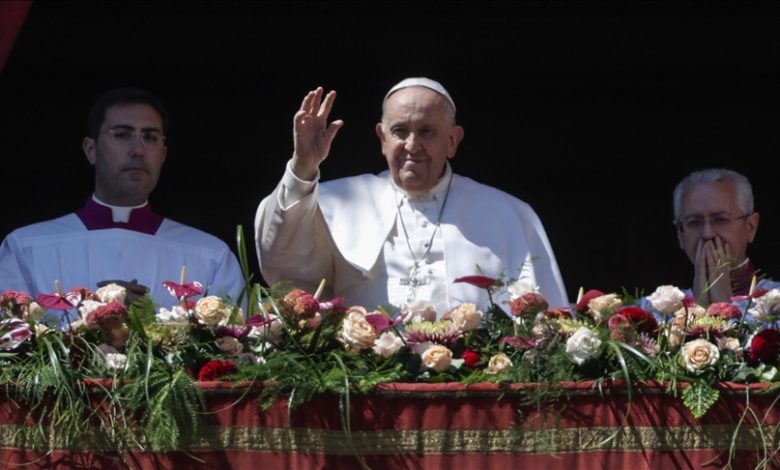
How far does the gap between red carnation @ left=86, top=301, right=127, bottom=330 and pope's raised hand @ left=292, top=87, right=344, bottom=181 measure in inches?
41.0

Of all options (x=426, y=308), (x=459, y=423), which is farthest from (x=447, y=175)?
(x=459, y=423)

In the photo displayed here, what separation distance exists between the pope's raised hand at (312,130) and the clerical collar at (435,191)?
63 centimetres

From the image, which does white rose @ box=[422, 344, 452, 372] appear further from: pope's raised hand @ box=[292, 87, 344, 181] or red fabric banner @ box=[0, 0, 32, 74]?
red fabric banner @ box=[0, 0, 32, 74]

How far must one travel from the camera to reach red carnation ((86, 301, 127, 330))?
14.5 ft

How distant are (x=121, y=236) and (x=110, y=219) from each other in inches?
3.8

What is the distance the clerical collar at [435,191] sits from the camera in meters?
6.05

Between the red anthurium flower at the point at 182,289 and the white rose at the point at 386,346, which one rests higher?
the red anthurium flower at the point at 182,289

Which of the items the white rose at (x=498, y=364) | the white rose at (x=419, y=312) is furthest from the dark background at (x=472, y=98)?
the white rose at (x=498, y=364)

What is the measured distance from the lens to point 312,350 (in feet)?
14.6

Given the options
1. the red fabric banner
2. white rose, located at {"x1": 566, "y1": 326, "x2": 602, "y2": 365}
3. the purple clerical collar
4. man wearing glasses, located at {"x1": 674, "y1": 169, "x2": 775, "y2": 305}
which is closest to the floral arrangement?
white rose, located at {"x1": 566, "y1": 326, "x2": 602, "y2": 365}

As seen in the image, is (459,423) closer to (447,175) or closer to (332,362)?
(332,362)

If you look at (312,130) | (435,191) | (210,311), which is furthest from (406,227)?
(210,311)

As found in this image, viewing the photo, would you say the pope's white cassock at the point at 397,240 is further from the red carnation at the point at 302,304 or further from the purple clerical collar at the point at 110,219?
the red carnation at the point at 302,304

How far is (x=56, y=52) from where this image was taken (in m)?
7.30
